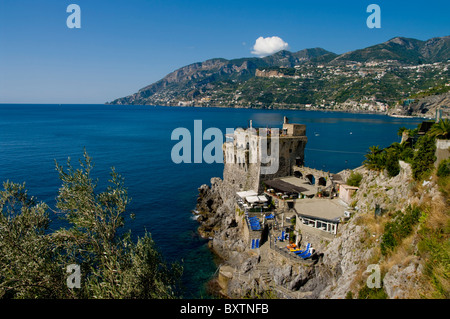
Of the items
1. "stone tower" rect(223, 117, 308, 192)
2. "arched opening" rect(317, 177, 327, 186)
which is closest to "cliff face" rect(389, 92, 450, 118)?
"arched opening" rect(317, 177, 327, 186)

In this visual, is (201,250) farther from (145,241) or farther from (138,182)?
(138,182)

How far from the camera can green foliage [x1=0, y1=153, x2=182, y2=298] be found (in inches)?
487

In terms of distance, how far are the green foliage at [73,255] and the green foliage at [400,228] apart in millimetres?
11724

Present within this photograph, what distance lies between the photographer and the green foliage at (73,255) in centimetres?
1237

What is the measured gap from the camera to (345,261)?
2036 centimetres

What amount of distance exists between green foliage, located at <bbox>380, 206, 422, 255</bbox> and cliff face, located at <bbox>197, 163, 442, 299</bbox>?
65 centimetres

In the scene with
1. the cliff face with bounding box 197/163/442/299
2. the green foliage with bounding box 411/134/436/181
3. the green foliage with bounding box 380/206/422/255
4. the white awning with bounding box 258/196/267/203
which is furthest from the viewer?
the white awning with bounding box 258/196/267/203

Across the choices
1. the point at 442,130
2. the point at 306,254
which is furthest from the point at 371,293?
the point at 306,254

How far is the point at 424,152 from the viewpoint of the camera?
689 inches
